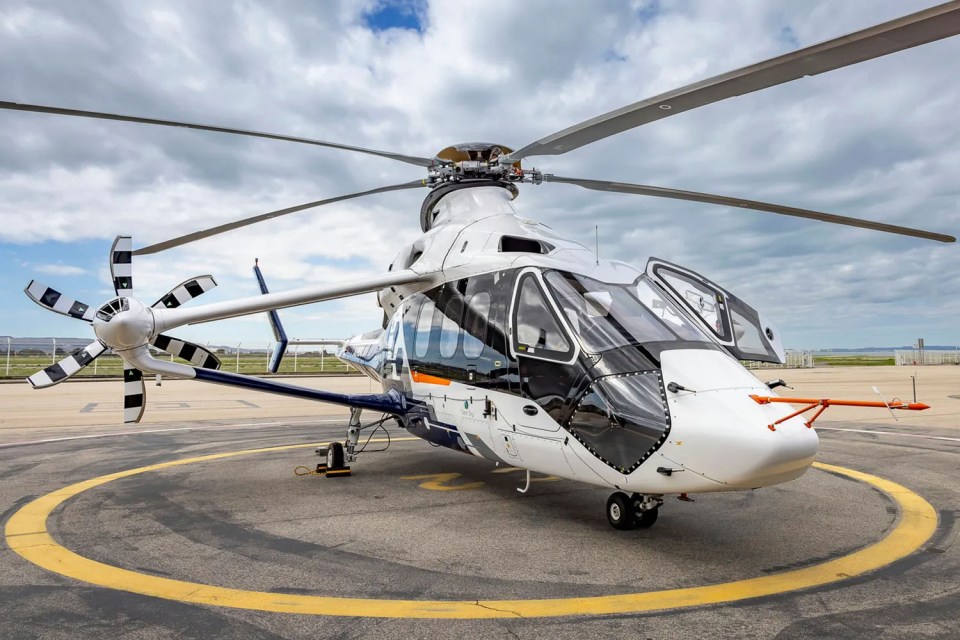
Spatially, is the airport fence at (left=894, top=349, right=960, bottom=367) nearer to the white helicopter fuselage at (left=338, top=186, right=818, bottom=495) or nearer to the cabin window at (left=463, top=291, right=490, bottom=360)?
the white helicopter fuselage at (left=338, top=186, right=818, bottom=495)

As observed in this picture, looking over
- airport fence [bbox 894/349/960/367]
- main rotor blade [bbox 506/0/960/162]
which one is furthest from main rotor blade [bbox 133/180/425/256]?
airport fence [bbox 894/349/960/367]

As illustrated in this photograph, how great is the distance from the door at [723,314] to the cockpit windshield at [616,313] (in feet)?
0.86

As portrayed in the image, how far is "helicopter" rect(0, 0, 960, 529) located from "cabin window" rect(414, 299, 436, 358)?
0.11 ft

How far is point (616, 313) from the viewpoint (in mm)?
6328

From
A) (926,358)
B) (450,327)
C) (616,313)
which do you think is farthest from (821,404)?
(926,358)

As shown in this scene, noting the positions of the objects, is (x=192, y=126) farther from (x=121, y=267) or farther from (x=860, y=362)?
(x=860, y=362)

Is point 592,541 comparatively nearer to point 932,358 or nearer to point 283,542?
point 283,542

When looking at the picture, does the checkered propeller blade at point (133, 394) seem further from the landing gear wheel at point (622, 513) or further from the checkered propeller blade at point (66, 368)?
the landing gear wheel at point (622, 513)

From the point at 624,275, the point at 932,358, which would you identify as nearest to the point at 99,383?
the point at 624,275

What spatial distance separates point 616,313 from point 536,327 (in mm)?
863

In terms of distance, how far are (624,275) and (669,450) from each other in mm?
2506

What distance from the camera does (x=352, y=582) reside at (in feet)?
17.0

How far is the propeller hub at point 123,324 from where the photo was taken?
699 centimetres

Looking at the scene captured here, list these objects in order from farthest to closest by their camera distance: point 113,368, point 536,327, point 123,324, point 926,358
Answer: point 926,358 → point 113,368 → point 123,324 → point 536,327
